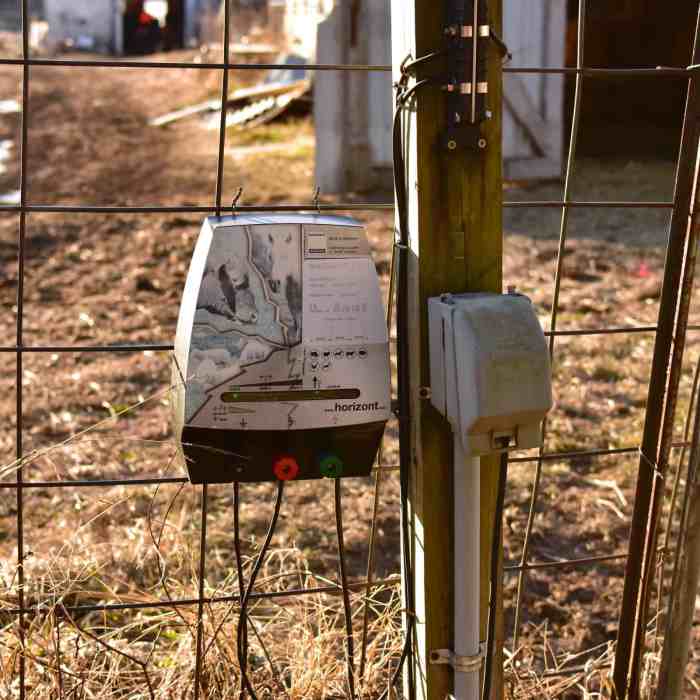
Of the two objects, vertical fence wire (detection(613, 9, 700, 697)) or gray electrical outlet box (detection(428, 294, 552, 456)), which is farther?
vertical fence wire (detection(613, 9, 700, 697))

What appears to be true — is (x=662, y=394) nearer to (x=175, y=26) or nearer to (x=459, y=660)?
(x=459, y=660)

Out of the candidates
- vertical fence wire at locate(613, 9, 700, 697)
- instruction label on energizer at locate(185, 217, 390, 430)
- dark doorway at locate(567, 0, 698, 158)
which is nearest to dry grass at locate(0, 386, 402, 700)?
instruction label on energizer at locate(185, 217, 390, 430)

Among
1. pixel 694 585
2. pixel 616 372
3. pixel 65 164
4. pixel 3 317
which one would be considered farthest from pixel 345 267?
pixel 65 164

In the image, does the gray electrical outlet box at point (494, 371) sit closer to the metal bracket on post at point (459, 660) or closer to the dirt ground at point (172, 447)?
the metal bracket on post at point (459, 660)

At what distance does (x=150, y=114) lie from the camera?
12.6 meters

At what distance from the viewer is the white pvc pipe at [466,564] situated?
4.65 feet

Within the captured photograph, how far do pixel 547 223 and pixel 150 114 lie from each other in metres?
7.34

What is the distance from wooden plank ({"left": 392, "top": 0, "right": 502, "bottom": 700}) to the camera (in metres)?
1.37

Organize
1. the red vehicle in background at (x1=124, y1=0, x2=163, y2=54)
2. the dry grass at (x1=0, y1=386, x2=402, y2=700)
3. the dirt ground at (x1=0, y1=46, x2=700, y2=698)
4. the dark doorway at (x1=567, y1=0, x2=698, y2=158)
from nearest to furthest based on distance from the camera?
1. the dry grass at (x1=0, y1=386, x2=402, y2=700)
2. the dirt ground at (x1=0, y1=46, x2=700, y2=698)
3. the dark doorway at (x1=567, y1=0, x2=698, y2=158)
4. the red vehicle in background at (x1=124, y1=0, x2=163, y2=54)

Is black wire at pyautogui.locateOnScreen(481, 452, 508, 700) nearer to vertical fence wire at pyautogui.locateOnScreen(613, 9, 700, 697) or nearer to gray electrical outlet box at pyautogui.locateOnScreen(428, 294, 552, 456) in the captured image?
gray electrical outlet box at pyautogui.locateOnScreen(428, 294, 552, 456)

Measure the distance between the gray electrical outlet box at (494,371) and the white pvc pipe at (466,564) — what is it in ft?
0.28

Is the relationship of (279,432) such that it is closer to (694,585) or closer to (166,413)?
(694,585)

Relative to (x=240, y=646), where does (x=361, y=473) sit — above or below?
above

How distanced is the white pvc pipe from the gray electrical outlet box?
0.28ft
